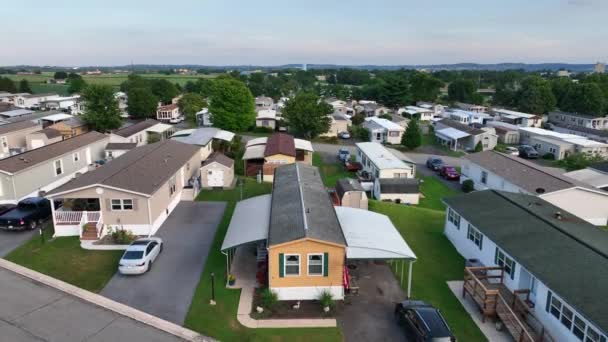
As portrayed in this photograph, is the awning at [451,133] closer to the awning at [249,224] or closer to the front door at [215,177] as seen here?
the front door at [215,177]

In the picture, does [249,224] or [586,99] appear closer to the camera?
[249,224]

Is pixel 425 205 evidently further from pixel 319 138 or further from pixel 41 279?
pixel 319 138

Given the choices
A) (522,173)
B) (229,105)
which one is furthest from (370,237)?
(229,105)

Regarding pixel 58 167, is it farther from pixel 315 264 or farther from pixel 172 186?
pixel 315 264

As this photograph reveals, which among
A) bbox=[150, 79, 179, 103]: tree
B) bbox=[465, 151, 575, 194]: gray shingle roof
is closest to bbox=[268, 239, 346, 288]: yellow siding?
bbox=[465, 151, 575, 194]: gray shingle roof

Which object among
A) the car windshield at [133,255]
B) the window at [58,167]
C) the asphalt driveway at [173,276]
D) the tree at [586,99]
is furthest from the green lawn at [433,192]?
the tree at [586,99]

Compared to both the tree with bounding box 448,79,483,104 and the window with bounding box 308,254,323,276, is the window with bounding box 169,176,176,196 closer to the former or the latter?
the window with bounding box 308,254,323,276

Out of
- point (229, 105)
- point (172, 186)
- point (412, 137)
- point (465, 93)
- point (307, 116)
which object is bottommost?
point (172, 186)
